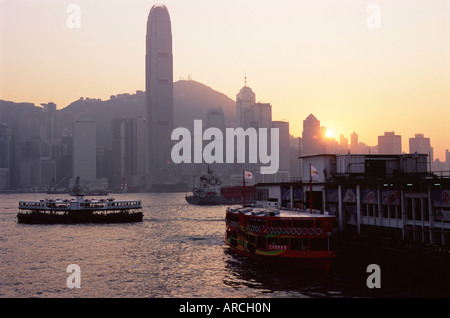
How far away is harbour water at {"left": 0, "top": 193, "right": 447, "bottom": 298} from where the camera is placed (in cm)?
4272

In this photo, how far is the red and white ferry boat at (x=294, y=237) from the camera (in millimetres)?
48031

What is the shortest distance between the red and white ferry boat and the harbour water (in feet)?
5.84

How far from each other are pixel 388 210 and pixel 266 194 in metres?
33.1

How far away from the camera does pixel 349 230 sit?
188 ft

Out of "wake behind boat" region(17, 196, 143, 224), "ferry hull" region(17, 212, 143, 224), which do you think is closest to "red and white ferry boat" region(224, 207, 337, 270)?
"ferry hull" region(17, 212, 143, 224)

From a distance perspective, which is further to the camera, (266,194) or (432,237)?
(266,194)

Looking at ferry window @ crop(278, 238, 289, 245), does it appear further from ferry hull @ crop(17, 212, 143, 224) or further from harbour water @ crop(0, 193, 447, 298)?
ferry hull @ crop(17, 212, 143, 224)

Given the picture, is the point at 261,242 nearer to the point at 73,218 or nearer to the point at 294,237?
the point at 294,237

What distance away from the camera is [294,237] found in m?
49.1

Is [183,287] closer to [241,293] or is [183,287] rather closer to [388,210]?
[241,293]

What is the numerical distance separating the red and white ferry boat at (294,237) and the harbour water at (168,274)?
70.1 inches

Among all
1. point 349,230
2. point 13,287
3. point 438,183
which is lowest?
point 13,287

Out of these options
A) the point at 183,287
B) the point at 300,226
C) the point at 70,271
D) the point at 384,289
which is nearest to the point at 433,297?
the point at 384,289

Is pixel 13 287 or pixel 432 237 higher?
pixel 432 237
